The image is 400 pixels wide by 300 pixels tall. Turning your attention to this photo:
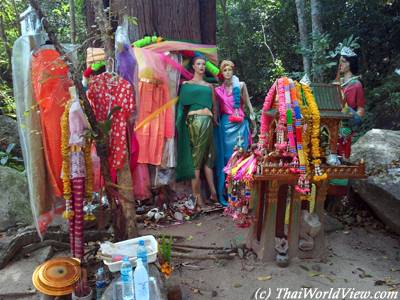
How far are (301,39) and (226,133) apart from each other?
4503mm

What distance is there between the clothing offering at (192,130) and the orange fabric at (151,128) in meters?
0.27

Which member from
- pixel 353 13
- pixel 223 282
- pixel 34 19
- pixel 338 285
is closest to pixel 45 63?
pixel 34 19

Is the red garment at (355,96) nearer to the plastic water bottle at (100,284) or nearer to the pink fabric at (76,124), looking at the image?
the pink fabric at (76,124)

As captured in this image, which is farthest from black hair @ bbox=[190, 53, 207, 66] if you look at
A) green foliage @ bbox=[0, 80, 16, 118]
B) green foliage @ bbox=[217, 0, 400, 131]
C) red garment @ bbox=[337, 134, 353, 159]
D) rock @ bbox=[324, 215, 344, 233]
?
green foliage @ bbox=[0, 80, 16, 118]

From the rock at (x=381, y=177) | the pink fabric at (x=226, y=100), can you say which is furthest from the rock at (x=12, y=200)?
the rock at (x=381, y=177)

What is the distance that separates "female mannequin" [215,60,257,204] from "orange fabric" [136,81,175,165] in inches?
34.3

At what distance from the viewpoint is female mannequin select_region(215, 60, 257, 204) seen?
18.1ft

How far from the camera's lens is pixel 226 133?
221 inches

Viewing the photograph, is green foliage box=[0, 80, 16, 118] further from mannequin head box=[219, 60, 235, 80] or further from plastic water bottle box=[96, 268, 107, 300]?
plastic water bottle box=[96, 268, 107, 300]

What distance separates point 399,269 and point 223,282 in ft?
5.59

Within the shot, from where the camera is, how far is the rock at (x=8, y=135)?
24.6ft

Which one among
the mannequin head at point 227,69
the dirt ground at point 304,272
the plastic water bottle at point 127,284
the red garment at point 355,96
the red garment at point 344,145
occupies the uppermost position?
the mannequin head at point 227,69

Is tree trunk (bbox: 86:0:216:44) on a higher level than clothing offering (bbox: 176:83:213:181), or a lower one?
higher

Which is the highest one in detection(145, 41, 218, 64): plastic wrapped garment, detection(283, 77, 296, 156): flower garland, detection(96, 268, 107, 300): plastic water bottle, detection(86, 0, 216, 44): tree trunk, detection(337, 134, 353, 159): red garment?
detection(86, 0, 216, 44): tree trunk
